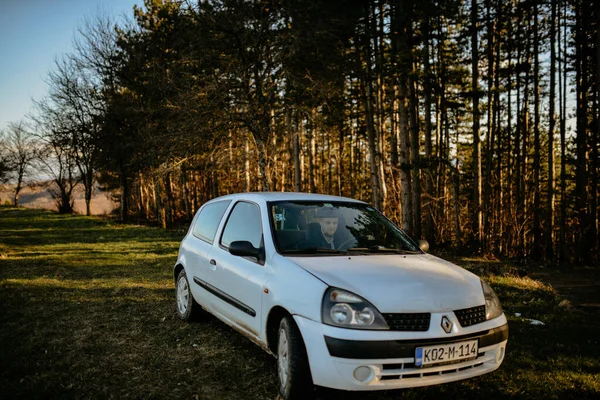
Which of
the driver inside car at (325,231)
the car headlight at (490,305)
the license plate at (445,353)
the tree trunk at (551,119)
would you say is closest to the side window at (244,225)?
the driver inside car at (325,231)

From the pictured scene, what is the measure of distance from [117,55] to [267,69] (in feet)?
49.1

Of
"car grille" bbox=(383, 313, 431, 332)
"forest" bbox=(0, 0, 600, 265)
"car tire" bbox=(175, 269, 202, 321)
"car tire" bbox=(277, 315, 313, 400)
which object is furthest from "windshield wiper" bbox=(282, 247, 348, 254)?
"forest" bbox=(0, 0, 600, 265)

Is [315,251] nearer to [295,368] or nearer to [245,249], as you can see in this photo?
[245,249]

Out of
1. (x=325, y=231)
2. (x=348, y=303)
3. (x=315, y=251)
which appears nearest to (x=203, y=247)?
(x=325, y=231)

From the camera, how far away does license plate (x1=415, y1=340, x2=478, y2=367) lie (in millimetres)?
2916

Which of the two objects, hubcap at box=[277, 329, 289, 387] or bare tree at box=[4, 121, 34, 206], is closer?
hubcap at box=[277, 329, 289, 387]

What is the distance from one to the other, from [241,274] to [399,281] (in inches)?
62.9

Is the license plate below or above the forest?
below

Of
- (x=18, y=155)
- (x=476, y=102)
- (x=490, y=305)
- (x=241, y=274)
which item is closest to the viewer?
(x=490, y=305)

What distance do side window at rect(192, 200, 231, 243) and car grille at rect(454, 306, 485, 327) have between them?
9.85ft

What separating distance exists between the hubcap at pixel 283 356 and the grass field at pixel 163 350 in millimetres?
302

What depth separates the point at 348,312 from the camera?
2.99 metres

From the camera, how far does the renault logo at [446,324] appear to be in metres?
2.99

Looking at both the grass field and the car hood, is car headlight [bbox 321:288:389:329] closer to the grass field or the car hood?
the car hood
